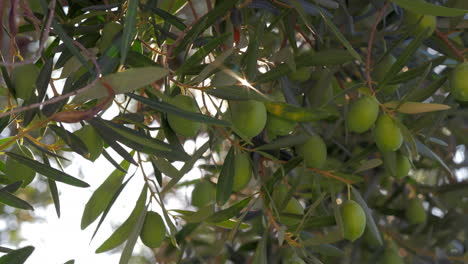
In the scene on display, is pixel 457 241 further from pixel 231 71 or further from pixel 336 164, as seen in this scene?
pixel 231 71

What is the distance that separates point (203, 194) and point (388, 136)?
1.54 feet

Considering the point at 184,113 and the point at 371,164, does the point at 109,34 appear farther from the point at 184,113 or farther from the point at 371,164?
the point at 371,164

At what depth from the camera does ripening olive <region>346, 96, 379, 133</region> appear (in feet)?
3.34

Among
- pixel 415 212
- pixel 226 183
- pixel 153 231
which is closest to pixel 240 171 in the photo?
pixel 226 183

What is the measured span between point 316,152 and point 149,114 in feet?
1.02

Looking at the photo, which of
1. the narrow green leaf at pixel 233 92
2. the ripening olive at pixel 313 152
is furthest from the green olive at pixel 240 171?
the narrow green leaf at pixel 233 92

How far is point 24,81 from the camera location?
890 millimetres

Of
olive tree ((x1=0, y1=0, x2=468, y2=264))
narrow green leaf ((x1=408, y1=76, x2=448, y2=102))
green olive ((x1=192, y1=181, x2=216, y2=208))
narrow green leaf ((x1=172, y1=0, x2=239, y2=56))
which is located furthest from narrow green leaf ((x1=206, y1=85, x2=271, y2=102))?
green olive ((x1=192, y1=181, x2=216, y2=208))

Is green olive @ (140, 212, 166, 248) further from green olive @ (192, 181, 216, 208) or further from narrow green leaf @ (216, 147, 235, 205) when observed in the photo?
green olive @ (192, 181, 216, 208)

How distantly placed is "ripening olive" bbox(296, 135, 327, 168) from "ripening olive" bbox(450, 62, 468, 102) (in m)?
0.25

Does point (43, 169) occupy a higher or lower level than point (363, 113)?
higher

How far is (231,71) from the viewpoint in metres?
0.90

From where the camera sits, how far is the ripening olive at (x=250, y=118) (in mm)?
932

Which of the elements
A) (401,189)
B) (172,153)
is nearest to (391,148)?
(172,153)
